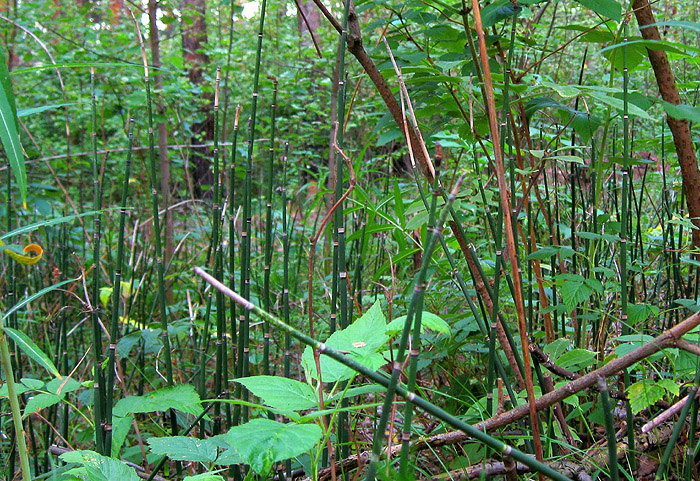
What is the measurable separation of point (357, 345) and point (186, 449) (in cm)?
29

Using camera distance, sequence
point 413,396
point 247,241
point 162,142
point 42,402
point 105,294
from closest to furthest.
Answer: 1. point 413,396
2. point 42,402
3. point 247,241
4. point 105,294
5. point 162,142

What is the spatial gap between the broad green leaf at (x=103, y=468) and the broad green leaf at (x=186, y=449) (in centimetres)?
4

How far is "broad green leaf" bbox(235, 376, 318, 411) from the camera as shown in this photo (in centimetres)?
55

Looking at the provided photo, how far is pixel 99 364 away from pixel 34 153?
7.23ft

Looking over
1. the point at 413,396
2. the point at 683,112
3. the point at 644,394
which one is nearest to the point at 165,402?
the point at 413,396

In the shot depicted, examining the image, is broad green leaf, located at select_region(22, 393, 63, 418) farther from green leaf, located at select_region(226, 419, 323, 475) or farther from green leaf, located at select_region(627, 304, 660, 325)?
green leaf, located at select_region(627, 304, 660, 325)

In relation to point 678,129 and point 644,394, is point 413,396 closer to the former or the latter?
point 644,394

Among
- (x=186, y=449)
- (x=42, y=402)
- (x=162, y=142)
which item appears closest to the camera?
(x=186, y=449)

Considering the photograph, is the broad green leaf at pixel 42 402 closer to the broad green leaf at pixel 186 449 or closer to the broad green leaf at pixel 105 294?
the broad green leaf at pixel 186 449

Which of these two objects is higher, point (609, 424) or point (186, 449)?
point (609, 424)

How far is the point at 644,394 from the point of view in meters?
0.71

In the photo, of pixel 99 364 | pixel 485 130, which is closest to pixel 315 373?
pixel 99 364

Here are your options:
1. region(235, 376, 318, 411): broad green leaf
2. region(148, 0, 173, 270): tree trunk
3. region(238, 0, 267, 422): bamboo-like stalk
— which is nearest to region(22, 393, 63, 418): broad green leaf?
region(238, 0, 267, 422): bamboo-like stalk

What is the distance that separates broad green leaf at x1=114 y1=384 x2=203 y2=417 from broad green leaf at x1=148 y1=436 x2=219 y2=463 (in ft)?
0.34
